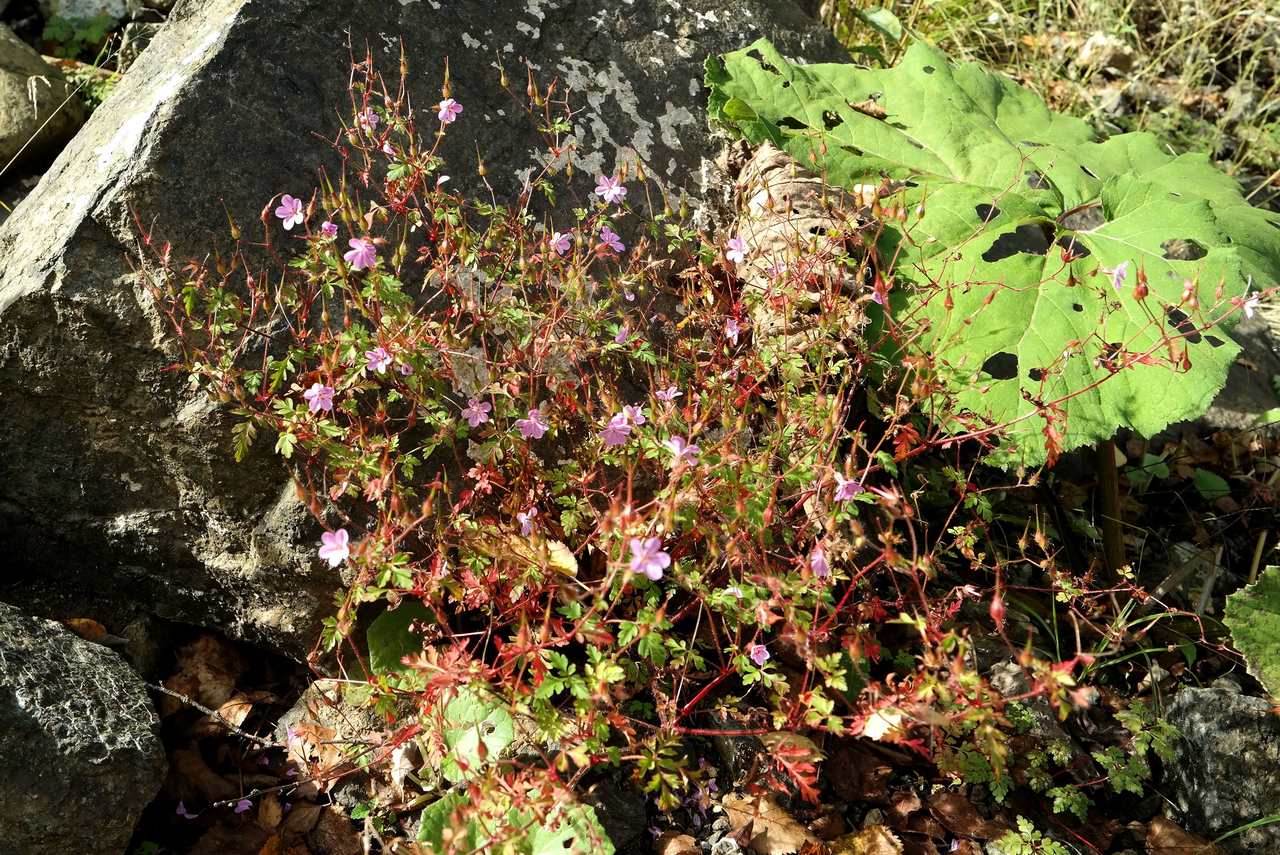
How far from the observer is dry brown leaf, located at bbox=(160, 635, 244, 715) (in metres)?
2.78

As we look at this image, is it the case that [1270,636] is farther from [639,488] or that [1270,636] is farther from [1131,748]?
[639,488]

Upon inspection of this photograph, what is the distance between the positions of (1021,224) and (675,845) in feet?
7.08

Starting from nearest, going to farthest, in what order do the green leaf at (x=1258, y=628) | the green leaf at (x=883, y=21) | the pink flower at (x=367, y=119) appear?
the pink flower at (x=367, y=119)
the green leaf at (x=1258, y=628)
the green leaf at (x=883, y=21)

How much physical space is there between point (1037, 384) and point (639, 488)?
1154 mm

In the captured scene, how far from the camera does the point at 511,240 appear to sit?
8.95ft

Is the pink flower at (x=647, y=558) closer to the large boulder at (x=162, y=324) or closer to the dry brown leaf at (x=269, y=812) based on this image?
the large boulder at (x=162, y=324)

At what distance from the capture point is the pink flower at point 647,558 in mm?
1881

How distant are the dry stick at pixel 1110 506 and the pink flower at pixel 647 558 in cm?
190

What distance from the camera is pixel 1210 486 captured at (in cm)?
359

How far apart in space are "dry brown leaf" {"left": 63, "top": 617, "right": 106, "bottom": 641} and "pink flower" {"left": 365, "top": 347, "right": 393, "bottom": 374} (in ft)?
3.73

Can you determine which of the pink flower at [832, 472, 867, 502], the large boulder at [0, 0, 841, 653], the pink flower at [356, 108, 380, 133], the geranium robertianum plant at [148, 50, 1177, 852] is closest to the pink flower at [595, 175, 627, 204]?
the geranium robertianum plant at [148, 50, 1177, 852]

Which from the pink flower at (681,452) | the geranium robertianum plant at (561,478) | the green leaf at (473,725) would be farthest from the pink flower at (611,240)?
the green leaf at (473,725)

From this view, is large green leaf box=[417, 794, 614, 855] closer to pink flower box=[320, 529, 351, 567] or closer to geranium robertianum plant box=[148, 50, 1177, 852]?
geranium robertianum plant box=[148, 50, 1177, 852]

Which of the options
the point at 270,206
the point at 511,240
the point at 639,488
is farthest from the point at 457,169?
the point at 639,488
